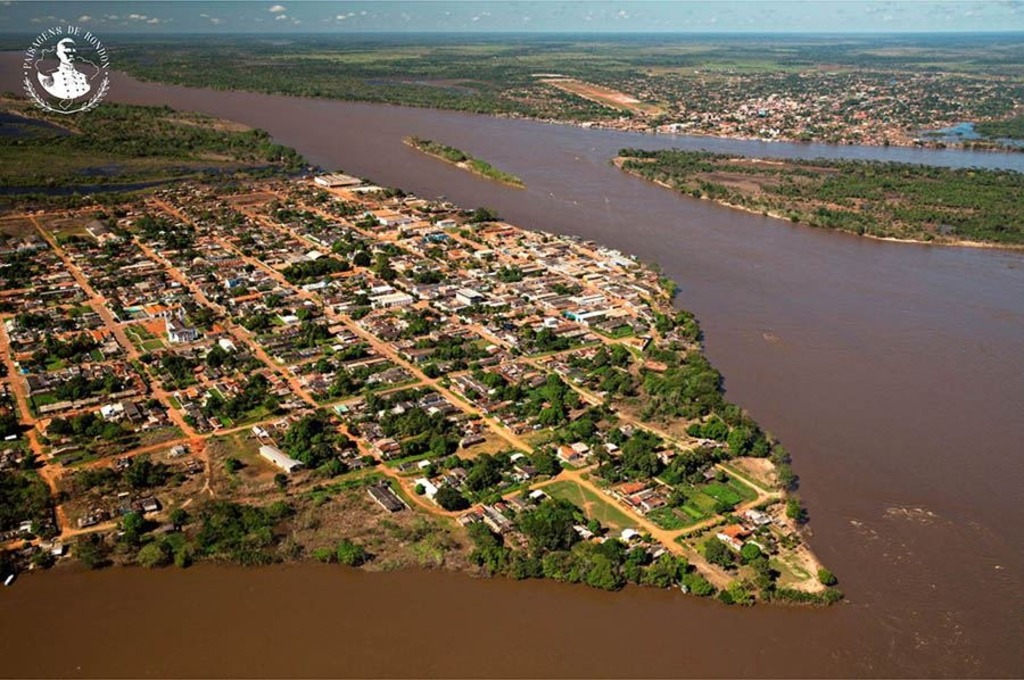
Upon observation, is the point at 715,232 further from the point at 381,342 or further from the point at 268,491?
the point at 268,491

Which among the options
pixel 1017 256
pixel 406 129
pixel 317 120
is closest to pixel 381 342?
pixel 1017 256

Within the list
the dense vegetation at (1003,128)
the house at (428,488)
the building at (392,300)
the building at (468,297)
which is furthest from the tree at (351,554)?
the dense vegetation at (1003,128)

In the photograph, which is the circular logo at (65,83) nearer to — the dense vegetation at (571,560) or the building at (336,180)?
the building at (336,180)

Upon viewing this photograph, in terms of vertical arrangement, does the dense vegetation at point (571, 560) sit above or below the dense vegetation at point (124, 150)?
below

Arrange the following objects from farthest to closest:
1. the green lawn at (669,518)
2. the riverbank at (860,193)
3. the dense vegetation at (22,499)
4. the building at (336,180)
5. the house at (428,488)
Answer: the building at (336,180) → the riverbank at (860,193) → the house at (428,488) → the green lawn at (669,518) → the dense vegetation at (22,499)

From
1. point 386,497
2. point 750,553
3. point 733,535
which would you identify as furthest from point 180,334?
point 750,553

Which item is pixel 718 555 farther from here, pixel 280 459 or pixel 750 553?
pixel 280 459

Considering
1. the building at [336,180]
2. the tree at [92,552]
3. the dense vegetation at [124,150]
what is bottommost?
the tree at [92,552]
